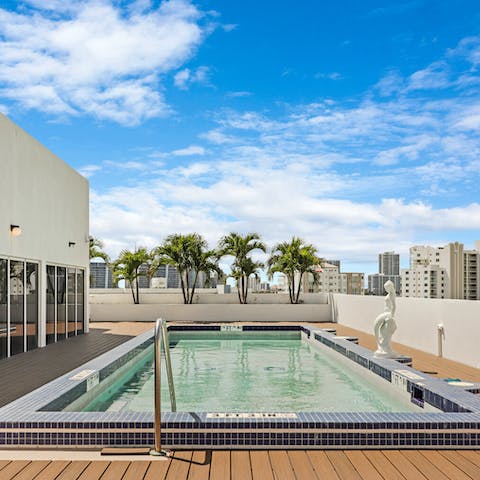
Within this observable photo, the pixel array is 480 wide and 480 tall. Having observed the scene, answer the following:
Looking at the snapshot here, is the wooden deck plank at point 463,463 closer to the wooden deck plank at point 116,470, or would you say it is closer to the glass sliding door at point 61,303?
the wooden deck plank at point 116,470

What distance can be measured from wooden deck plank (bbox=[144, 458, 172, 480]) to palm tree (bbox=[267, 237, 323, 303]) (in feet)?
48.9

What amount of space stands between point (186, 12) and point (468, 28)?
6.31 meters

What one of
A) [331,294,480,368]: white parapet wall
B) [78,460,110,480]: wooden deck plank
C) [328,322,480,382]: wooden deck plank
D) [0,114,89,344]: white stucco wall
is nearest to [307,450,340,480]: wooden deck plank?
[78,460,110,480]: wooden deck plank

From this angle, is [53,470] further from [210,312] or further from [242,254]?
[242,254]

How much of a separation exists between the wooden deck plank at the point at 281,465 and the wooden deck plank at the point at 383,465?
1.93 ft

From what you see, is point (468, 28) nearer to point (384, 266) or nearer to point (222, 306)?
point (222, 306)

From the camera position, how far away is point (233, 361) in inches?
390

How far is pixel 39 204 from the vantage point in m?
10.2

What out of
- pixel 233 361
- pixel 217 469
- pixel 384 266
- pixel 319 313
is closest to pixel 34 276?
pixel 233 361

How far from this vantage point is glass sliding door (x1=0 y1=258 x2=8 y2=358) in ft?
27.9

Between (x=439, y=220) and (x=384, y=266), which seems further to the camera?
(x=384, y=266)

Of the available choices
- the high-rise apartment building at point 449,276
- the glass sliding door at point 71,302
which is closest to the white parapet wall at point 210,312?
the glass sliding door at point 71,302

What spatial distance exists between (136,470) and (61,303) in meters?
8.61

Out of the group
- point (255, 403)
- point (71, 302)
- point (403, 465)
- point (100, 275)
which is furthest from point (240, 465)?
point (100, 275)
